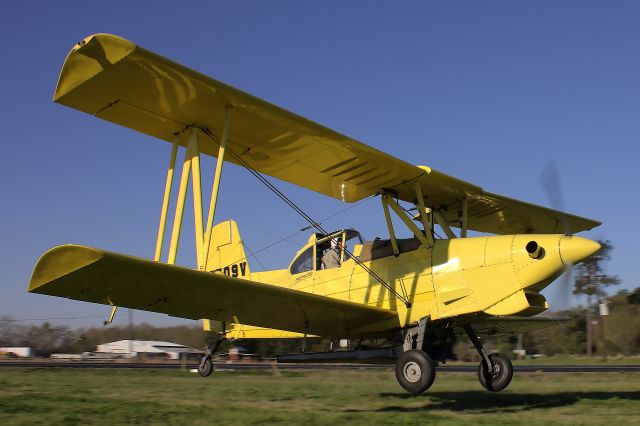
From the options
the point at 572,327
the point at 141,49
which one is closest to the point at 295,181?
the point at 141,49

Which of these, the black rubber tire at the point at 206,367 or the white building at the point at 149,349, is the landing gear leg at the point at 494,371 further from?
the white building at the point at 149,349

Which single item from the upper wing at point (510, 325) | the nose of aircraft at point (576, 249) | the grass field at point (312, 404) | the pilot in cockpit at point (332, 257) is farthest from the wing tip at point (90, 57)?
the upper wing at point (510, 325)

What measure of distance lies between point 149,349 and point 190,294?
56319mm

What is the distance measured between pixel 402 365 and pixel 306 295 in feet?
5.97

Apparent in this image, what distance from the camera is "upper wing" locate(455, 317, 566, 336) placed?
37.9 feet

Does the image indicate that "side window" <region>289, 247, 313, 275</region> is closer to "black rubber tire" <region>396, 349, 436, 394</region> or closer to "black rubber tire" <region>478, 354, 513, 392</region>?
"black rubber tire" <region>396, 349, 436, 394</region>

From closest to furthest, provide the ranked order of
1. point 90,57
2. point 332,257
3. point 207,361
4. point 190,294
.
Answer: point 90,57 → point 190,294 → point 332,257 → point 207,361

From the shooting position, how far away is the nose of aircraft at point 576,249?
9.21 meters

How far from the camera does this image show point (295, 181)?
1159 cm

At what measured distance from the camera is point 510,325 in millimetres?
12273

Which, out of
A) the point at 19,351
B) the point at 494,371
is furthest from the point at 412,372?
the point at 19,351

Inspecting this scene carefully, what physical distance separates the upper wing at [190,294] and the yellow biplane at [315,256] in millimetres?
26

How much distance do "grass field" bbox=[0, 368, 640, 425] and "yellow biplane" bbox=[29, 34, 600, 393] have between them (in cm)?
82

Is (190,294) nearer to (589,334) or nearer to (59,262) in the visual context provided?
(59,262)
